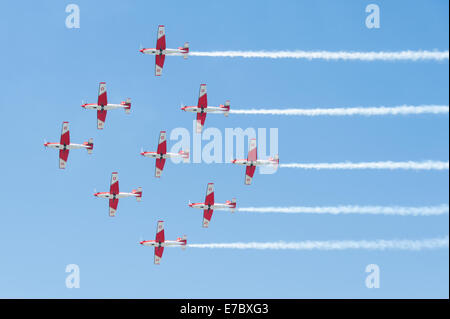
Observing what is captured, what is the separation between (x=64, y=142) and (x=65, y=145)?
15.9 inches

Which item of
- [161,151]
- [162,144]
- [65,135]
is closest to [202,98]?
[162,144]

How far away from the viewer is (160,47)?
108m

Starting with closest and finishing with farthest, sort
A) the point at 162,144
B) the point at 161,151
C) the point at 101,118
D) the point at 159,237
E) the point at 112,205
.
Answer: the point at 101,118 → the point at 162,144 → the point at 161,151 → the point at 112,205 → the point at 159,237

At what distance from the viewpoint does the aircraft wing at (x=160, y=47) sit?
354 feet

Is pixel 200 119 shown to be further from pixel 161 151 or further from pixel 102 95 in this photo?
pixel 102 95

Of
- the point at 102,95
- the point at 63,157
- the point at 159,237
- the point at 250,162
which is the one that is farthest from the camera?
the point at 159,237

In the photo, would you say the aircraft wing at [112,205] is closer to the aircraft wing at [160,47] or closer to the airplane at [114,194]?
the airplane at [114,194]

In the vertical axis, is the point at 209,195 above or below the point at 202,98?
below

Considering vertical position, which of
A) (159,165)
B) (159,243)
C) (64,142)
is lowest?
(159,243)

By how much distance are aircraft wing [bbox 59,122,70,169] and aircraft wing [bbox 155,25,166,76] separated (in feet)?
44.1
